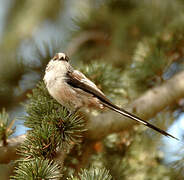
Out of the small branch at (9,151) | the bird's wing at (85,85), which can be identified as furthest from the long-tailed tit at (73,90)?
the small branch at (9,151)

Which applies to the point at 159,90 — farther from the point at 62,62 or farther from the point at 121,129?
the point at 62,62

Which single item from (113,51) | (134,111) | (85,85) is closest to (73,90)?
(85,85)

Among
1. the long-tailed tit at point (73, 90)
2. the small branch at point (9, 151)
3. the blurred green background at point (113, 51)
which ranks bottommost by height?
the small branch at point (9, 151)

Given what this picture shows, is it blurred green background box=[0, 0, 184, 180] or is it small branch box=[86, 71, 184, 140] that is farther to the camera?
blurred green background box=[0, 0, 184, 180]

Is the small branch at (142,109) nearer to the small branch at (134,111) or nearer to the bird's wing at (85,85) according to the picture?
the small branch at (134,111)

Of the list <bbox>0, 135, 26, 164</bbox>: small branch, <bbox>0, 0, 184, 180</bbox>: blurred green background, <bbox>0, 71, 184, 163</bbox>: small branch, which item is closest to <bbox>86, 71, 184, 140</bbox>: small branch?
<bbox>0, 71, 184, 163</bbox>: small branch

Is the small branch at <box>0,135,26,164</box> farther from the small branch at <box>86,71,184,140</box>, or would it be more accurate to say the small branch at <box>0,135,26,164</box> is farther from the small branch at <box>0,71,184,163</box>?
the small branch at <box>86,71,184,140</box>

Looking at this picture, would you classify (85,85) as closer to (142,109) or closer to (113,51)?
(142,109)

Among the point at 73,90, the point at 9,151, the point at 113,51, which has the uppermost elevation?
the point at 113,51

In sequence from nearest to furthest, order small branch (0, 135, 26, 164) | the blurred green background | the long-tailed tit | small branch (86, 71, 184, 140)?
small branch (0, 135, 26, 164), the long-tailed tit, small branch (86, 71, 184, 140), the blurred green background

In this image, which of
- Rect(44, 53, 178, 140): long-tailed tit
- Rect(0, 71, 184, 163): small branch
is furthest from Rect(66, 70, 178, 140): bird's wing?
Rect(0, 71, 184, 163): small branch

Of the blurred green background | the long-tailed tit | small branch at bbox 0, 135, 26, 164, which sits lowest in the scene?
small branch at bbox 0, 135, 26, 164

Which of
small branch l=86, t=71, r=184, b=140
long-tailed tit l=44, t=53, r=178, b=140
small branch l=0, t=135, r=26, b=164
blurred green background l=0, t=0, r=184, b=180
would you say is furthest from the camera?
blurred green background l=0, t=0, r=184, b=180

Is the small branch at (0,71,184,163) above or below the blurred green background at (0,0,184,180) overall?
below
